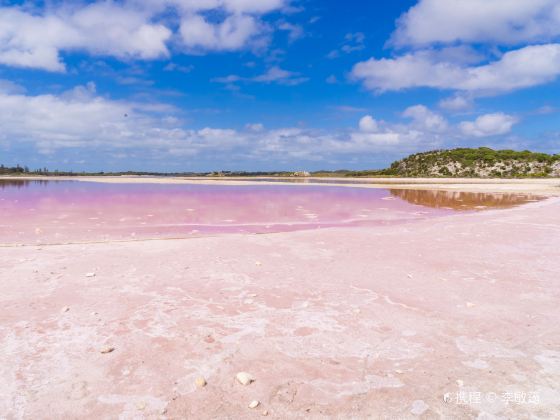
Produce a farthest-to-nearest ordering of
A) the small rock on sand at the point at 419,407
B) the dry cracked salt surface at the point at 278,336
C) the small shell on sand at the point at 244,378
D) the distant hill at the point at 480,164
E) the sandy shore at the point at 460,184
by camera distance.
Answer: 1. the distant hill at the point at 480,164
2. the sandy shore at the point at 460,184
3. the small shell on sand at the point at 244,378
4. the dry cracked salt surface at the point at 278,336
5. the small rock on sand at the point at 419,407

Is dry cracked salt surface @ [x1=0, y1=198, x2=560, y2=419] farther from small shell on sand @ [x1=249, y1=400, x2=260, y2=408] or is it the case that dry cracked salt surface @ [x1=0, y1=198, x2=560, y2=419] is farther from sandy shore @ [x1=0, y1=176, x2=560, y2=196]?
sandy shore @ [x1=0, y1=176, x2=560, y2=196]

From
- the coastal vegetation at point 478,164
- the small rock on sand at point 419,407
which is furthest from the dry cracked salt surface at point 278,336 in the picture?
the coastal vegetation at point 478,164

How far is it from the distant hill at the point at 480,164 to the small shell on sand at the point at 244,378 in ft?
278

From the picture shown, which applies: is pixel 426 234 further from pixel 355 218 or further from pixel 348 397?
pixel 348 397

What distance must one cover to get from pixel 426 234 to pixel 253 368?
968cm

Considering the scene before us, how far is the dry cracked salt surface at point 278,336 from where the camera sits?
11.7 ft

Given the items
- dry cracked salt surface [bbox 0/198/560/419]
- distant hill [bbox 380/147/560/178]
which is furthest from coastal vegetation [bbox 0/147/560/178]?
dry cracked salt surface [bbox 0/198/560/419]

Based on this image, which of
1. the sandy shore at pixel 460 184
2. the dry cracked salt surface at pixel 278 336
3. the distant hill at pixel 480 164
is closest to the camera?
the dry cracked salt surface at pixel 278 336

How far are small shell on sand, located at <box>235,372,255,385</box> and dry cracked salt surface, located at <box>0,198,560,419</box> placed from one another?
72mm

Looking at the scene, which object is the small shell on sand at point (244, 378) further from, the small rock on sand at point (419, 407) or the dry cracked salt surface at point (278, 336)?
the small rock on sand at point (419, 407)

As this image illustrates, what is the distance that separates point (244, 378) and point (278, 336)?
3.47ft

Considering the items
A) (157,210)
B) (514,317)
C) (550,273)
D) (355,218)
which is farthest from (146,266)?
(157,210)

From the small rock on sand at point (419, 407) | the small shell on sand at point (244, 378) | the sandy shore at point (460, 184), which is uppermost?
the sandy shore at point (460, 184)

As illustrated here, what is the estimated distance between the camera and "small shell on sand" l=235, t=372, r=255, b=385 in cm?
384
